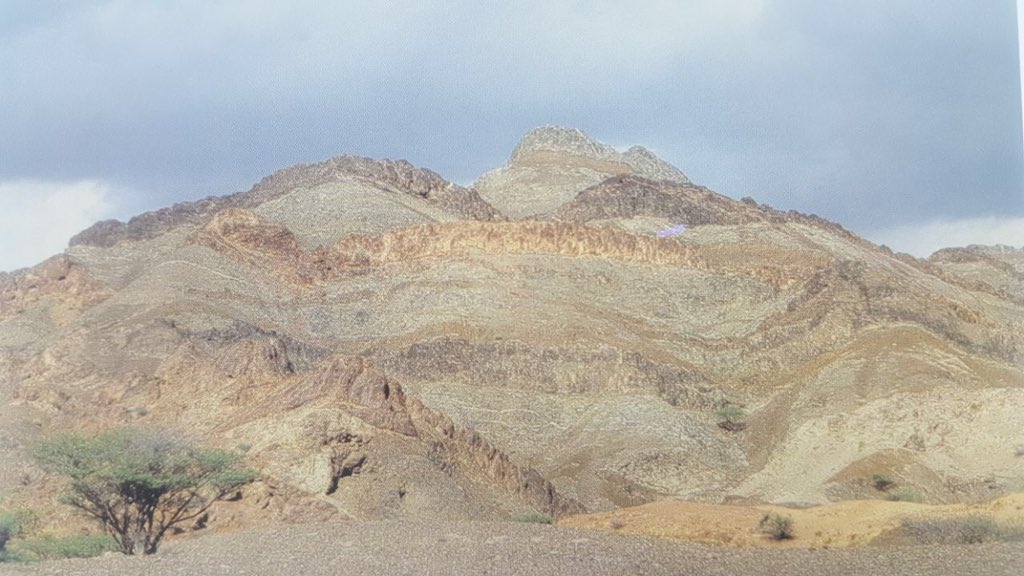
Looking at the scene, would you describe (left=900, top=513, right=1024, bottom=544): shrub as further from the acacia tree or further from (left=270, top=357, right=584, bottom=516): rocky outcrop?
(left=270, top=357, right=584, bottom=516): rocky outcrop

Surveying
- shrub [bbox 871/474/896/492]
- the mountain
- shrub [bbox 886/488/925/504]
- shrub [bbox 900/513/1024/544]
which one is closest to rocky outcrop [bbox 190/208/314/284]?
the mountain

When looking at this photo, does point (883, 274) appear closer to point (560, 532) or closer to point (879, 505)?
point (879, 505)

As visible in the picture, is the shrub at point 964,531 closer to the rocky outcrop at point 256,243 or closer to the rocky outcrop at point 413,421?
the rocky outcrop at point 413,421

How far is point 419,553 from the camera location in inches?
893

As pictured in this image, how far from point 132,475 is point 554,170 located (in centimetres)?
11246

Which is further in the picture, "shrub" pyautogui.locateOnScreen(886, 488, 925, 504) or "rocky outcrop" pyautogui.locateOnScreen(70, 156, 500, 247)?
"rocky outcrop" pyautogui.locateOnScreen(70, 156, 500, 247)

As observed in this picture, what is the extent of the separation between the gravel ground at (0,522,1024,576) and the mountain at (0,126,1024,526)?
39.4 feet

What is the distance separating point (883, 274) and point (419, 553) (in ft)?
195

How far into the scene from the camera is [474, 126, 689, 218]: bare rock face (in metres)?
131

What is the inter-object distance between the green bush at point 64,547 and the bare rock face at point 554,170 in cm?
9351

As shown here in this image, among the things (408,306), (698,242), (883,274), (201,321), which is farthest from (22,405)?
(698,242)

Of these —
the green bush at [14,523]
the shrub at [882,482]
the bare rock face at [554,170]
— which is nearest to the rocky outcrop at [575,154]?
the bare rock face at [554,170]

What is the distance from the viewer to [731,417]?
212ft

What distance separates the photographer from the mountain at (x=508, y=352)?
140ft
